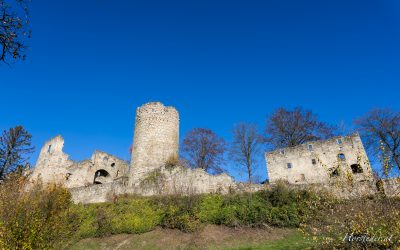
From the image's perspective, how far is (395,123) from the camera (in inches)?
980

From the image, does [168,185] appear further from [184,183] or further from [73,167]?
[73,167]

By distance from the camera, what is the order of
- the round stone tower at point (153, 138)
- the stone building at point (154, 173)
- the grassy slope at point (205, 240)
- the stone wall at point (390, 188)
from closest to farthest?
the stone wall at point (390, 188), the grassy slope at point (205, 240), the stone building at point (154, 173), the round stone tower at point (153, 138)

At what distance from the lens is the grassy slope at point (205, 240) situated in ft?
41.9

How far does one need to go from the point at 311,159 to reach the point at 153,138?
1373 cm

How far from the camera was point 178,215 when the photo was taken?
15.2 meters

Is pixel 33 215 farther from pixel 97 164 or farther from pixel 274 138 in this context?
pixel 274 138

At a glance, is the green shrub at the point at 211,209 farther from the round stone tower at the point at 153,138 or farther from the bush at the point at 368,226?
the bush at the point at 368,226

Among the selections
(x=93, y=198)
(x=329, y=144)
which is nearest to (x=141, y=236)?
(x=93, y=198)

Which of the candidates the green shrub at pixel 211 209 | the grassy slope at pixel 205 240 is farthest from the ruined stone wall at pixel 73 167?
the green shrub at pixel 211 209

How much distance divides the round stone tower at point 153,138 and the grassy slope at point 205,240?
6.37 m

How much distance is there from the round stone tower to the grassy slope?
20.9ft

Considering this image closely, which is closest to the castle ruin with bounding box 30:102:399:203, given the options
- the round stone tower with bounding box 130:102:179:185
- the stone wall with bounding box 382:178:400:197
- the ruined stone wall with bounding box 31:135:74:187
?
the round stone tower with bounding box 130:102:179:185

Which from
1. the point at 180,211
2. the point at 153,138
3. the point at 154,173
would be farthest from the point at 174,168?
the point at 180,211

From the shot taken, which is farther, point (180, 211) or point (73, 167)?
point (73, 167)
